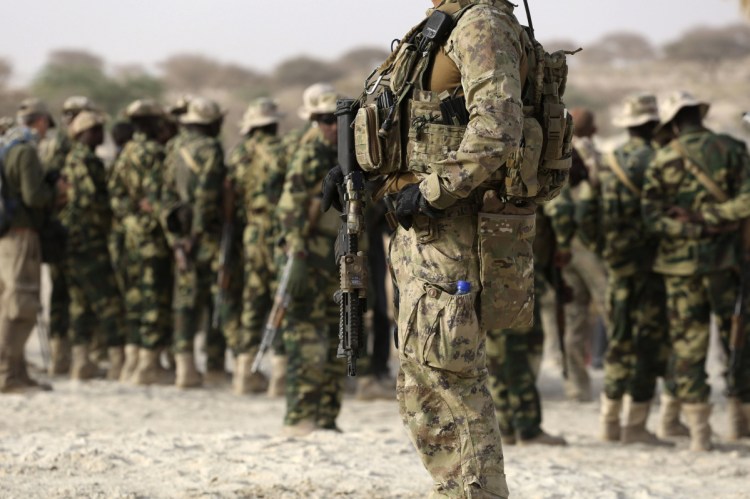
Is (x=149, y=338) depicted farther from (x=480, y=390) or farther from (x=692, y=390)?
(x=480, y=390)

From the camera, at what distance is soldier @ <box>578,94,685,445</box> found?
301 inches

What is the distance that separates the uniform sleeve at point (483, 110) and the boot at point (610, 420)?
4.14 metres

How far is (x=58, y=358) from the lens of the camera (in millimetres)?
10695

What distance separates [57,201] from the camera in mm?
9594

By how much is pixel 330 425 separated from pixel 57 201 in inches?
146

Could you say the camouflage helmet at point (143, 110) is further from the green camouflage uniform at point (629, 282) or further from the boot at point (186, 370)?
the green camouflage uniform at point (629, 282)

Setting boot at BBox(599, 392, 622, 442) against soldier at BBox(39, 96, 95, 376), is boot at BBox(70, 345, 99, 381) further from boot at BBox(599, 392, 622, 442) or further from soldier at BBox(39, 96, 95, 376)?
boot at BBox(599, 392, 622, 442)

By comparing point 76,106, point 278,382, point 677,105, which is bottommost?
point 278,382

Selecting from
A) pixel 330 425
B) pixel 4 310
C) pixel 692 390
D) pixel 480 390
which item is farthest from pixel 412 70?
pixel 4 310

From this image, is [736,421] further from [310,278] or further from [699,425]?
[310,278]

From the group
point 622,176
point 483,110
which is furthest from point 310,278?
point 483,110

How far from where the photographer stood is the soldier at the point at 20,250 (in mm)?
8688

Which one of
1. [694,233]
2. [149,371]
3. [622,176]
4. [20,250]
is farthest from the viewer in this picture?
[149,371]

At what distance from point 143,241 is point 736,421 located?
5077mm
